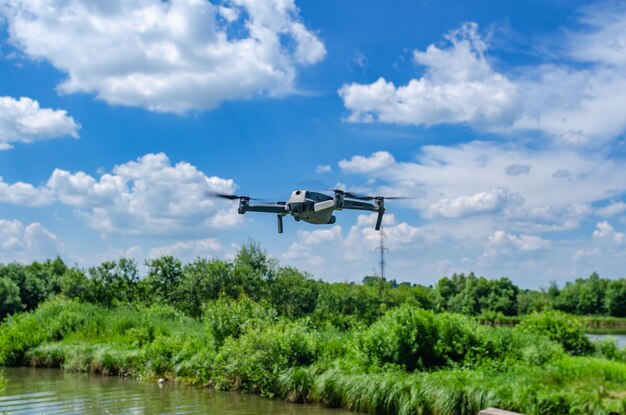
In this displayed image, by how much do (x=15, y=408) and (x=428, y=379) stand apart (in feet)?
53.2

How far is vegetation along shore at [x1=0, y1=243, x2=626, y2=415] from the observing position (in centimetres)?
1933

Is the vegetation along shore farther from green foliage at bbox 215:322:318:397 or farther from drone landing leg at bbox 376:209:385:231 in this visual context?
drone landing leg at bbox 376:209:385:231

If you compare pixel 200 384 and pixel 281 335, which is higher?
pixel 281 335

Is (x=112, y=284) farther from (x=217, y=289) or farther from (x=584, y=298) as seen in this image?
(x=584, y=298)

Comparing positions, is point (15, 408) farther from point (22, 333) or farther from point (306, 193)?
point (306, 193)

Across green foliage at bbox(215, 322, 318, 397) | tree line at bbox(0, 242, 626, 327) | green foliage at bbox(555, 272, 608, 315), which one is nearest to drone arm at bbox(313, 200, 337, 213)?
green foliage at bbox(215, 322, 318, 397)

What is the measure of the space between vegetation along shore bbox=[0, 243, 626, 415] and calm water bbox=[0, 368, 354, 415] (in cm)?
93

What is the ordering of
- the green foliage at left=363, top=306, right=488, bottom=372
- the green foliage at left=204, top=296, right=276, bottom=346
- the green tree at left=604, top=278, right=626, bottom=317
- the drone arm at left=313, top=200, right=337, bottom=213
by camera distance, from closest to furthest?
1. the drone arm at left=313, top=200, right=337, bottom=213
2. the green foliage at left=363, top=306, right=488, bottom=372
3. the green foliage at left=204, top=296, right=276, bottom=346
4. the green tree at left=604, top=278, right=626, bottom=317

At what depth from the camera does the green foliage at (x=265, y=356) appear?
2600 centimetres

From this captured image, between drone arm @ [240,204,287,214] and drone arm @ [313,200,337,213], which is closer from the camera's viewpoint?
drone arm @ [313,200,337,213]

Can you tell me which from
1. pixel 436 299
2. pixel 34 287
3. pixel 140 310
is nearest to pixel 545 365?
pixel 140 310

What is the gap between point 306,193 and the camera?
10.3m

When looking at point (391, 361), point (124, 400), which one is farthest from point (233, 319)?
point (391, 361)

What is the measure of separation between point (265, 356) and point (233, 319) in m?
4.51
